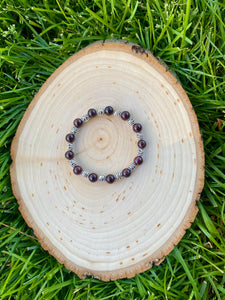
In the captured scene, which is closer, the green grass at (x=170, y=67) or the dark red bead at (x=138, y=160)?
the dark red bead at (x=138, y=160)

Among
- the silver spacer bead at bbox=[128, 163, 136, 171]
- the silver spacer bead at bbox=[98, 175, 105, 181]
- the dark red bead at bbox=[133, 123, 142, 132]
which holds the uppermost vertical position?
the dark red bead at bbox=[133, 123, 142, 132]

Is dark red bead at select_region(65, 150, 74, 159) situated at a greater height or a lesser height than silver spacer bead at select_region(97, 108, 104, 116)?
lesser

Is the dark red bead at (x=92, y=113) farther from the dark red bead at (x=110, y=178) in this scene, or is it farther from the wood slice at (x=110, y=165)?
the dark red bead at (x=110, y=178)

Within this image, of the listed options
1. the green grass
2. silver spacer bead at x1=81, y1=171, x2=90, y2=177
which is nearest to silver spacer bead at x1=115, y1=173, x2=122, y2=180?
silver spacer bead at x1=81, y1=171, x2=90, y2=177

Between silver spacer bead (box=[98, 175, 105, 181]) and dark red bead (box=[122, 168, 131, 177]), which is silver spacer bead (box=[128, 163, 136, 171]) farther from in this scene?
silver spacer bead (box=[98, 175, 105, 181])

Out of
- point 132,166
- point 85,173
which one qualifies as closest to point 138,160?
point 132,166

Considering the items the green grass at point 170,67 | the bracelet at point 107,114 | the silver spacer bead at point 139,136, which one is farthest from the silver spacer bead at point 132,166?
the green grass at point 170,67

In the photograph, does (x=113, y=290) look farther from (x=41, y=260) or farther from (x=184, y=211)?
(x=184, y=211)
